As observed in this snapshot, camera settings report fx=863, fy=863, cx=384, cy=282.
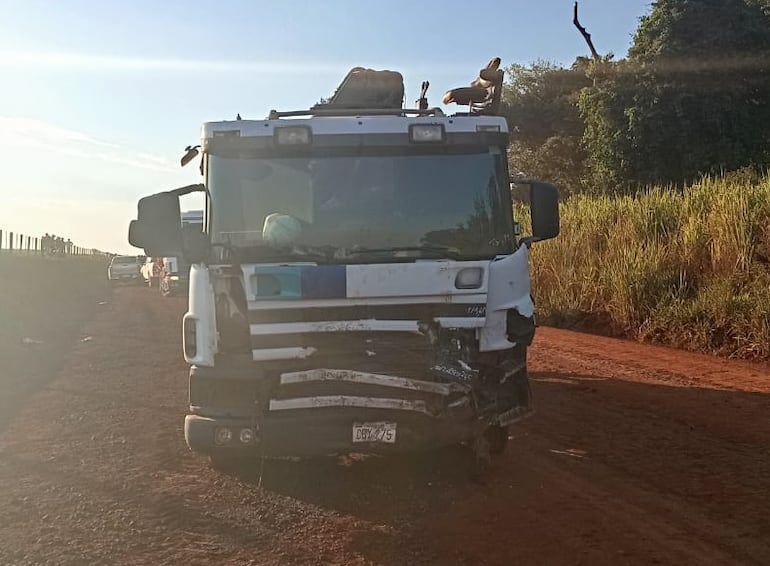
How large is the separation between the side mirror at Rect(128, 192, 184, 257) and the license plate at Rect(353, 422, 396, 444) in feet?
5.93

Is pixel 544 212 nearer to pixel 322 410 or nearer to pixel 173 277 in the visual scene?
pixel 322 410

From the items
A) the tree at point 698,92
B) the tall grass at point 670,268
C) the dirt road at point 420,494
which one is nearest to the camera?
the dirt road at point 420,494

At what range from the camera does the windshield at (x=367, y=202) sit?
6.03 meters

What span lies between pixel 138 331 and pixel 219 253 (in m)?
12.3

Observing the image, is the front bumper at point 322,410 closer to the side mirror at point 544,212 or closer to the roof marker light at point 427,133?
the side mirror at point 544,212

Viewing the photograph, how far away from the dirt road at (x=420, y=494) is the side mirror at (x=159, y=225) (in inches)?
70.5

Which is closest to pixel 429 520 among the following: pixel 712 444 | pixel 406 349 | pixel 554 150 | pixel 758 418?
pixel 406 349

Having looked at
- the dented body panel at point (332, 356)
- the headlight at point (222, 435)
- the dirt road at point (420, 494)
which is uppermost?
the dented body panel at point (332, 356)

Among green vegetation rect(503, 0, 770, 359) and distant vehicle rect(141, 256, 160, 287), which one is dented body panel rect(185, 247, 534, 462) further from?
distant vehicle rect(141, 256, 160, 287)

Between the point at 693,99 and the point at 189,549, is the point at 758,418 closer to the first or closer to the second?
the point at 189,549

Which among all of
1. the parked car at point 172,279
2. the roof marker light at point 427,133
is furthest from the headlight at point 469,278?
the parked car at point 172,279

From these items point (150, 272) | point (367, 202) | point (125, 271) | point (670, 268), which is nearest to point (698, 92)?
point (670, 268)

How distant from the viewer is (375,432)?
5.71 metres

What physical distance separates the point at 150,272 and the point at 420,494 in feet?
115
